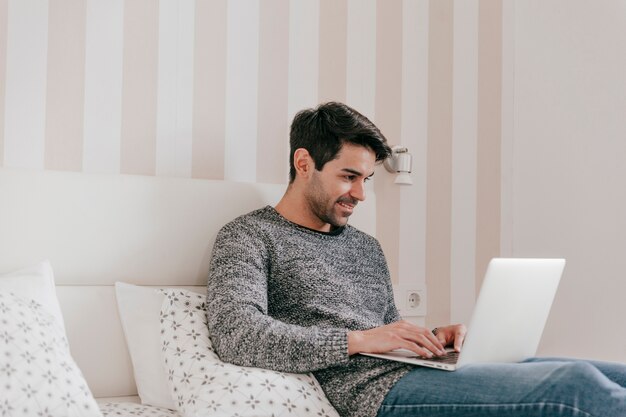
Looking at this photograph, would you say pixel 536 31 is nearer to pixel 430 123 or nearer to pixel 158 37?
pixel 430 123

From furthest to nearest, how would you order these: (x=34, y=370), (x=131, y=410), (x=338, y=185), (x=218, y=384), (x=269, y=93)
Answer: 1. (x=269, y=93)
2. (x=338, y=185)
3. (x=131, y=410)
4. (x=218, y=384)
5. (x=34, y=370)

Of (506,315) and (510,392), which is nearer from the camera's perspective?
(510,392)

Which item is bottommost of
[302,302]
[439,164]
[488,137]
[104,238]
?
[302,302]

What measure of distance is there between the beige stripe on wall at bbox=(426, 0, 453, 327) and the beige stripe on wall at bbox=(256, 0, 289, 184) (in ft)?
1.94

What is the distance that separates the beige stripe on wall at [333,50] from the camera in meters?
2.45

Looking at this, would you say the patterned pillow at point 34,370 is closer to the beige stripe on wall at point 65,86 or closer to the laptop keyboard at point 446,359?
the beige stripe on wall at point 65,86

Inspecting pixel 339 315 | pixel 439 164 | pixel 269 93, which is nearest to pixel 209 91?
pixel 269 93

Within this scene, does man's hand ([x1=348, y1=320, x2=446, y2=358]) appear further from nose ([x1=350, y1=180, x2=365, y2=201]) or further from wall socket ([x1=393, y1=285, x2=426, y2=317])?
wall socket ([x1=393, y1=285, x2=426, y2=317])

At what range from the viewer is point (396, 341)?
1.63 meters

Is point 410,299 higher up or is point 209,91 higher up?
point 209,91

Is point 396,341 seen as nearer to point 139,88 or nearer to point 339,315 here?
point 339,315

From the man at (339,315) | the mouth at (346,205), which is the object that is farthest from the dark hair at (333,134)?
the mouth at (346,205)

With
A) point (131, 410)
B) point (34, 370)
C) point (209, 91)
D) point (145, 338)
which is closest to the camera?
point (34, 370)

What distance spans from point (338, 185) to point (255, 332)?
1.70 feet
